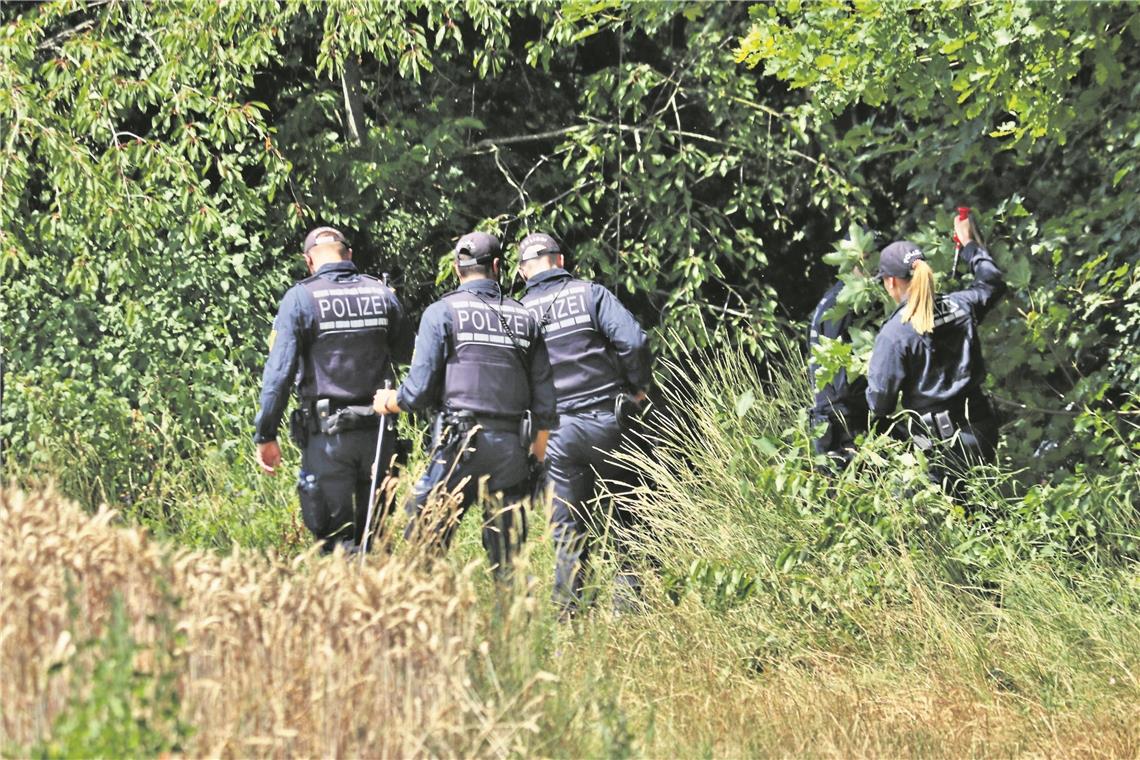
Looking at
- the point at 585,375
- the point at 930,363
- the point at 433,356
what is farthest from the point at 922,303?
the point at 433,356

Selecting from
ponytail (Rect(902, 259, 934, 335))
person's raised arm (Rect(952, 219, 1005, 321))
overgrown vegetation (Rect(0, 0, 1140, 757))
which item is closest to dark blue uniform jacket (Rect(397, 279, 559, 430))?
overgrown vegetation (Rect(0, 0, 1140, 757))

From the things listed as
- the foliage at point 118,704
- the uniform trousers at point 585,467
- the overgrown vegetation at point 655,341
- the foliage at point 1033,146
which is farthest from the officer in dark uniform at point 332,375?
the foliage at point 118,704

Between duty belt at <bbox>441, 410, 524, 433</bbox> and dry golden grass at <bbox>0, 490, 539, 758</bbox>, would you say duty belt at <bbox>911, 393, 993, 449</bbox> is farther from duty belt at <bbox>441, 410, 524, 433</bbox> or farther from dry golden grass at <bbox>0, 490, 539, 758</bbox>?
dry golden grass at <bbox>0, 490, 539, 758</bbox>

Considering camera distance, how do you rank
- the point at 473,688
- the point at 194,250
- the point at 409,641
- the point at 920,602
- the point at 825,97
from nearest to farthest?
1. the point at 409,641
2. the point at 473,688
3. the point at 920,602
4. the point at 825,97
5. the point at 194,250

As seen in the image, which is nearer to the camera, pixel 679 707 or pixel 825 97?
pixel 679 707

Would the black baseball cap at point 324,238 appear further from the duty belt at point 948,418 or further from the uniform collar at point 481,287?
the duty belt at point 948,418

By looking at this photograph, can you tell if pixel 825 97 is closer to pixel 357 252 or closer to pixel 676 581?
pixel 676 581

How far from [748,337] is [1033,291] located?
1.99 m

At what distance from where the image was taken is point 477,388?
6422mm

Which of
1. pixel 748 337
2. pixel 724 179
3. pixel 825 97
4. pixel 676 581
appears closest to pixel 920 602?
pixel 676 581

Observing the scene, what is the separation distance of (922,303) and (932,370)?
311 millimetres

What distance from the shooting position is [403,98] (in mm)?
9711

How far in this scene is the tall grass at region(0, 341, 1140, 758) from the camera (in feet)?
11.0

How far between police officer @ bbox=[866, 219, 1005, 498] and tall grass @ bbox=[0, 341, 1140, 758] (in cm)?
25
